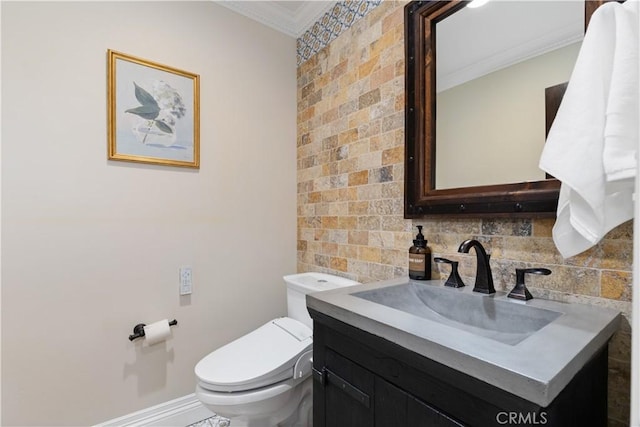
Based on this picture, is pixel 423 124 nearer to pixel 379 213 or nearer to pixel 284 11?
pixel 379 213

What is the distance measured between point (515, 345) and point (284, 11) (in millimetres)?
2102

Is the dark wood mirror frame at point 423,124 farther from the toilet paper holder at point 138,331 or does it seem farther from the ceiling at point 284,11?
the toilet paper holder at point 138,331

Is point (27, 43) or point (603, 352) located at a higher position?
point (27, 43)

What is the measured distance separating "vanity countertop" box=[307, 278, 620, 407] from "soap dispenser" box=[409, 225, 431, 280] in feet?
1.16

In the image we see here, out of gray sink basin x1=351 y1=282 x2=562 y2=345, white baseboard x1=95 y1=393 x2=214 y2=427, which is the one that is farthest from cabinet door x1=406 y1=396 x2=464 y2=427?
white baseboard x1=95 y1=393 x2=214 y2=427

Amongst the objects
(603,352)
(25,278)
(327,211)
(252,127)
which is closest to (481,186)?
(603,352)

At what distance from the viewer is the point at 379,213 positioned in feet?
4.76

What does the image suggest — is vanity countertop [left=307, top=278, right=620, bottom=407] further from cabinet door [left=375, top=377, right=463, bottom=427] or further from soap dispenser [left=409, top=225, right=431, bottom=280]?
soap dispenser [left=409, top=225, right=431, bottom=280]

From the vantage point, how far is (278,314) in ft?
6.59

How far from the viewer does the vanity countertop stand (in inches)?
19.1

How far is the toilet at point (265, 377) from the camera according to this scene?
1.18 m

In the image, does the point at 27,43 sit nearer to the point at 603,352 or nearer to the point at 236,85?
the point at 236,85

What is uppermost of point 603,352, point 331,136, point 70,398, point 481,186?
point 331,136

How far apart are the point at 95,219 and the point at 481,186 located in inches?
65.1
